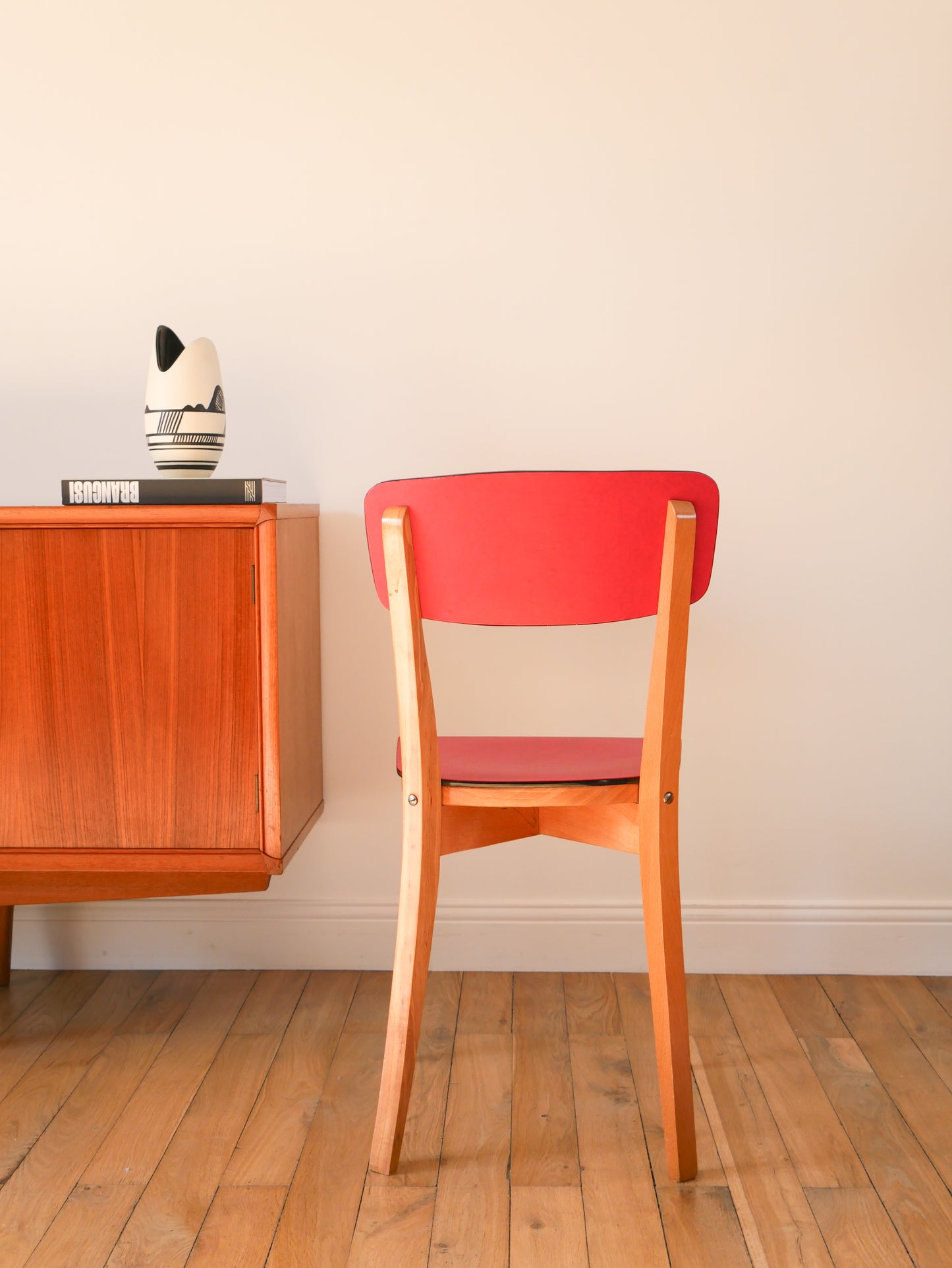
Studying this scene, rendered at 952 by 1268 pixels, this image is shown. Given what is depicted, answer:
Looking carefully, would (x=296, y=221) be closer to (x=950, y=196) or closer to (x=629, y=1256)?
(x=950, y=196)

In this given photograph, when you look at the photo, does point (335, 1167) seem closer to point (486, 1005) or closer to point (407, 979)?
point (407, 979)

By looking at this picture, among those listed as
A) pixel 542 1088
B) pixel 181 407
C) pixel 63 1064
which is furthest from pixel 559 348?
pixel 63 1064

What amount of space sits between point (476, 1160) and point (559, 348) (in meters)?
1.35

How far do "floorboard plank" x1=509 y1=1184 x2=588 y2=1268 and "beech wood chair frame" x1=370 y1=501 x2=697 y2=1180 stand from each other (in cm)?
15

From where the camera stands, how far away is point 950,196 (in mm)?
1855

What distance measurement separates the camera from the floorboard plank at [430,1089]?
1.36 metres

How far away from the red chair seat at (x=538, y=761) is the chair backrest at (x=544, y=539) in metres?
0.21

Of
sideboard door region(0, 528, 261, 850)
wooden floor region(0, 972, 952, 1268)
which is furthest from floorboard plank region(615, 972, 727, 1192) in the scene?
sideboard door region(0, 528, 261, 850)

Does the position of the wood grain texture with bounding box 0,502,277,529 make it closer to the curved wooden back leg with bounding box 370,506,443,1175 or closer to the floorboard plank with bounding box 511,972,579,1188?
the curved wooden back leg with bounding box 370,506,443,1175

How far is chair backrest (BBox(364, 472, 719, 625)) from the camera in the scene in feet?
4.01

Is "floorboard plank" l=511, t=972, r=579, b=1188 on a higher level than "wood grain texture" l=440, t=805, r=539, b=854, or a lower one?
lower

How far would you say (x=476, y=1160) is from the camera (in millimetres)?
1391

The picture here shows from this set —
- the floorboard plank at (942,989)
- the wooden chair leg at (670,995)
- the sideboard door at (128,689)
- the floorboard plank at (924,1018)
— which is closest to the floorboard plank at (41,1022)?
the sideboard door at (128,689)

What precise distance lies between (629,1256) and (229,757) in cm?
87
